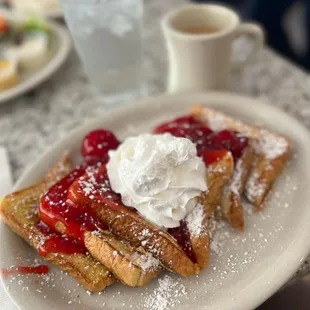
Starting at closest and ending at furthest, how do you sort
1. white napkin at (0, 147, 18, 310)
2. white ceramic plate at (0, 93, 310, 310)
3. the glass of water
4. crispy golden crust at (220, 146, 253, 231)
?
white ceramic plate at (0, 93, 310, 310), crispy golden crust at (220, 146, 253, 231), white napkin at (0, 147, 18, 310), the glass of water

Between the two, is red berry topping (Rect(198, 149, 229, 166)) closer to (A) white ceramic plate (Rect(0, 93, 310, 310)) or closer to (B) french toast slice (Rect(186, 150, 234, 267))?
(B) french toast slice (Rect(186, 150, 234, 267))

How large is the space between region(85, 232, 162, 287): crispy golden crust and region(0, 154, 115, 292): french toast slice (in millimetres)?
21

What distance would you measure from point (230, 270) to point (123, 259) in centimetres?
19

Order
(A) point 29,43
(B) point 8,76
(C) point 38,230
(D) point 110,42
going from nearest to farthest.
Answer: (C) point 38,230
(D) point 110,42
(B) point 8,76
(A) point 29,43

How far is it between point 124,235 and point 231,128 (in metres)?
0.40

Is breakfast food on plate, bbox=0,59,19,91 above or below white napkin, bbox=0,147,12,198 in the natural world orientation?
above

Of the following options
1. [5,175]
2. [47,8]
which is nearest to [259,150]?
[5,175]

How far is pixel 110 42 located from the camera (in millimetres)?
1367

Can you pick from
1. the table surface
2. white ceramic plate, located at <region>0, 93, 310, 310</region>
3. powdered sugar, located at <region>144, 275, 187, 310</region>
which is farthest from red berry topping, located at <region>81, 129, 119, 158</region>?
powdered sugar, located at <region>144, 275, 187, 310</region>

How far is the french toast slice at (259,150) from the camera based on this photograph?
1064 mm

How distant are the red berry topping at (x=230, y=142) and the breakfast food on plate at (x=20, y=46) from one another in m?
0.72

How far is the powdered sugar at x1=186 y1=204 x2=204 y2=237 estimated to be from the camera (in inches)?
37.2

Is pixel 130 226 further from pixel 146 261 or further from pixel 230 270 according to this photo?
pixel 230 270

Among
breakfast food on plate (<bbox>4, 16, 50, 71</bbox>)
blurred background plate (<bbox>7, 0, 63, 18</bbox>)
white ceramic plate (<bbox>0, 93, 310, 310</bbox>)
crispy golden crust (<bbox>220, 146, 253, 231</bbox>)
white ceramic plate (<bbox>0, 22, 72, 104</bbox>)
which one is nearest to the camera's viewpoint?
white ceramic plate (<bbox>0, 93, 310, 310</bbox>)
